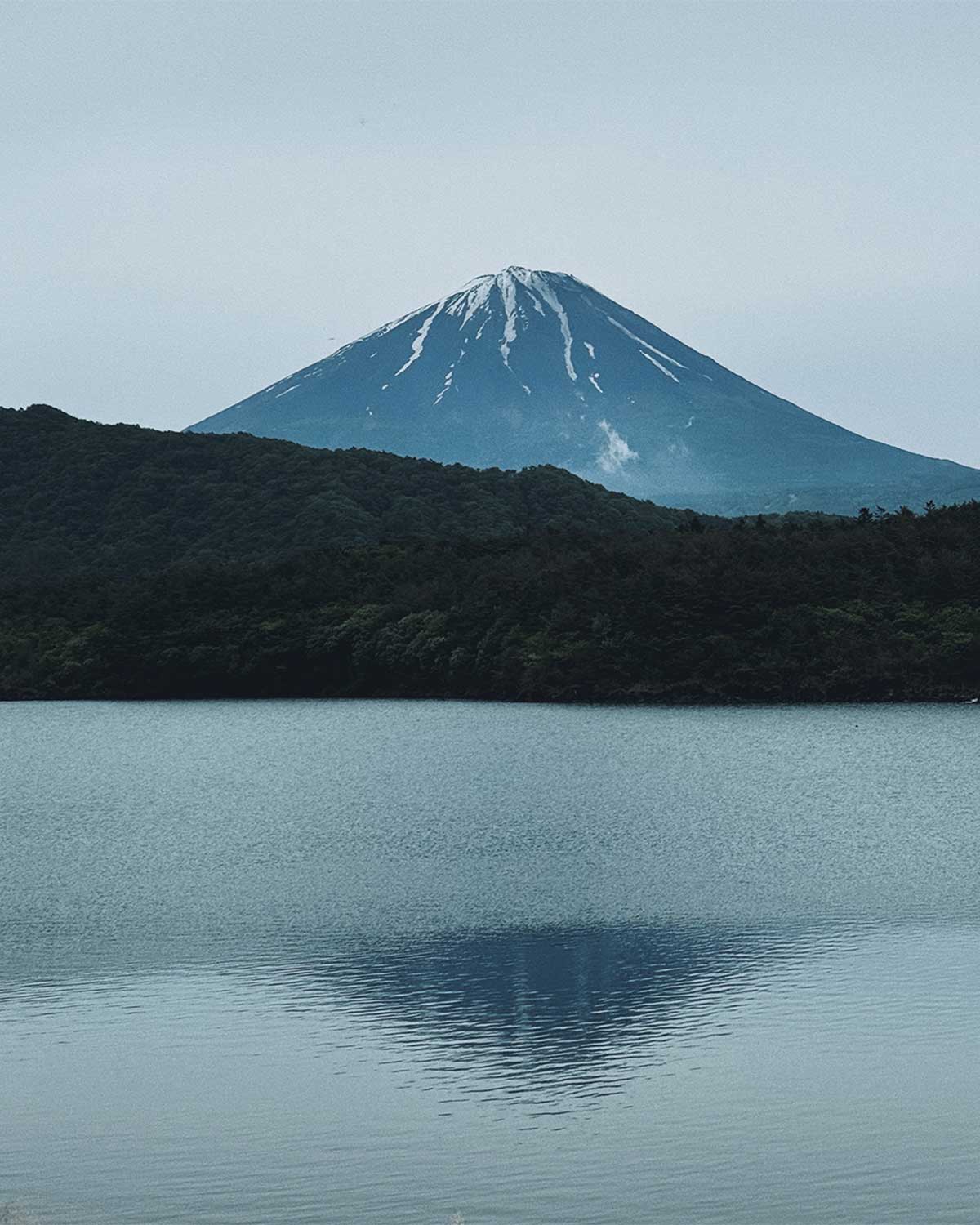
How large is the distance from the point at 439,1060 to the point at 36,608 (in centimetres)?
8004

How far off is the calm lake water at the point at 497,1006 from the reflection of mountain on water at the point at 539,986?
72mm

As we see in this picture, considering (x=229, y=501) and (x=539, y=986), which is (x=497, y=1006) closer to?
(x=539, y=986)

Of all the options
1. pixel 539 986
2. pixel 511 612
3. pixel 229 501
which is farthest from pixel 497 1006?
pixel 229 501

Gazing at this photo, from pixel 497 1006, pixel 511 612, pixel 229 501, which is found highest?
pixel 229 501

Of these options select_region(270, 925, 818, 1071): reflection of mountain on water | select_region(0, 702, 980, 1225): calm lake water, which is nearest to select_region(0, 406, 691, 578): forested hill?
select_region(0, 702, 980, 1225): calm lake water

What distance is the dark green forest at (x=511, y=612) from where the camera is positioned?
A: 73.5 meters

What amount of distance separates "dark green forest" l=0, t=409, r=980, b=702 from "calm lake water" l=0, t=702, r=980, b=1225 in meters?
33.5

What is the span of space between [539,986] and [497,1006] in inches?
44.6

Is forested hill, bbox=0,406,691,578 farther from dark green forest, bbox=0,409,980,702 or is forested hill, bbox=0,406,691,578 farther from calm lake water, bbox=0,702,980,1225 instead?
calm lake water, bbox=0,702,980,1225

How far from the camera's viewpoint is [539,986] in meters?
19.2

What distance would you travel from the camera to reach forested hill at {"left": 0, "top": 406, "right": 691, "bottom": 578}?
112375 mm

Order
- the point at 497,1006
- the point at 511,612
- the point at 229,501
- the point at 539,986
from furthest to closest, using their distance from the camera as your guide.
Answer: the point at 229,501, the point at 511,612, the point at 539,986, the point at 497,1006

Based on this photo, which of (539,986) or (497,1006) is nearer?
(497,1006)

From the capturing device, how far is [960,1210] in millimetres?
11570
